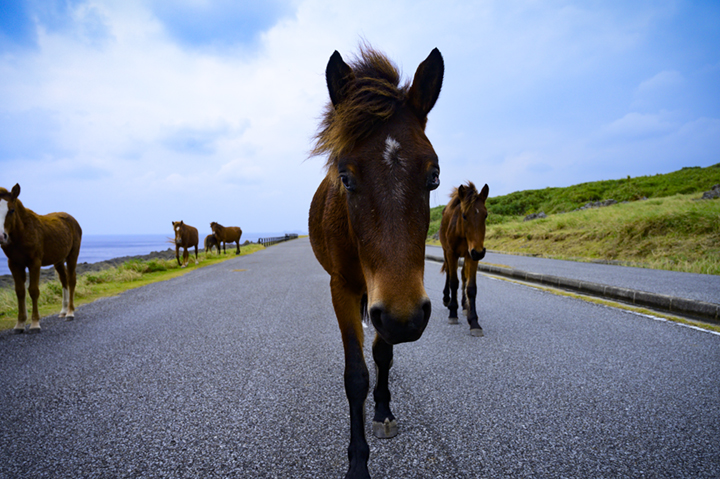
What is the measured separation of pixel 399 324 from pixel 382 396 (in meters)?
1.35

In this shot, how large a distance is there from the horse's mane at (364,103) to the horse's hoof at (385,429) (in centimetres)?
181

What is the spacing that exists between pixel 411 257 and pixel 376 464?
4.38 feet

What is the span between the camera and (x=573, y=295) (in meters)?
7.06

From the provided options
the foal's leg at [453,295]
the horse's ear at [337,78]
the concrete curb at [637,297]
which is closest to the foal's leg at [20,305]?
the horse's ear at [337,78]

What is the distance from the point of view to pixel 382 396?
247 centimetres

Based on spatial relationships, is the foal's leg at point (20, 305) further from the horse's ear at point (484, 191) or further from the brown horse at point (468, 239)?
the horse's ear at point (484, 191)

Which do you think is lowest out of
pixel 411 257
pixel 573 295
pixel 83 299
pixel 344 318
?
pixel 573 295

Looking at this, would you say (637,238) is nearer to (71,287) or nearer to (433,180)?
(433,180)

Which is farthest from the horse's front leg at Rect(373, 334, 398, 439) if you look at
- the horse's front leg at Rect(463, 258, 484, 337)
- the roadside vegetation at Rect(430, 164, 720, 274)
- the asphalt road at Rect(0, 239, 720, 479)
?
the roadside vegetation at Rect(430, 164, 720, 274)

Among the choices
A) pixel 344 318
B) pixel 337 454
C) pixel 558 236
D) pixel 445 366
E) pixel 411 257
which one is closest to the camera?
pixel 411 257

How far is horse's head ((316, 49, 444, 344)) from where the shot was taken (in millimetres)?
1446

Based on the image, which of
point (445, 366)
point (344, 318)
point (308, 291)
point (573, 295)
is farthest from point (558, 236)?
point (344, 318)

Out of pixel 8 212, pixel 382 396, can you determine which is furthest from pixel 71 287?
pixel 382 396

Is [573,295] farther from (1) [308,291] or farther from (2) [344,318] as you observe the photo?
(2) [344,318]
